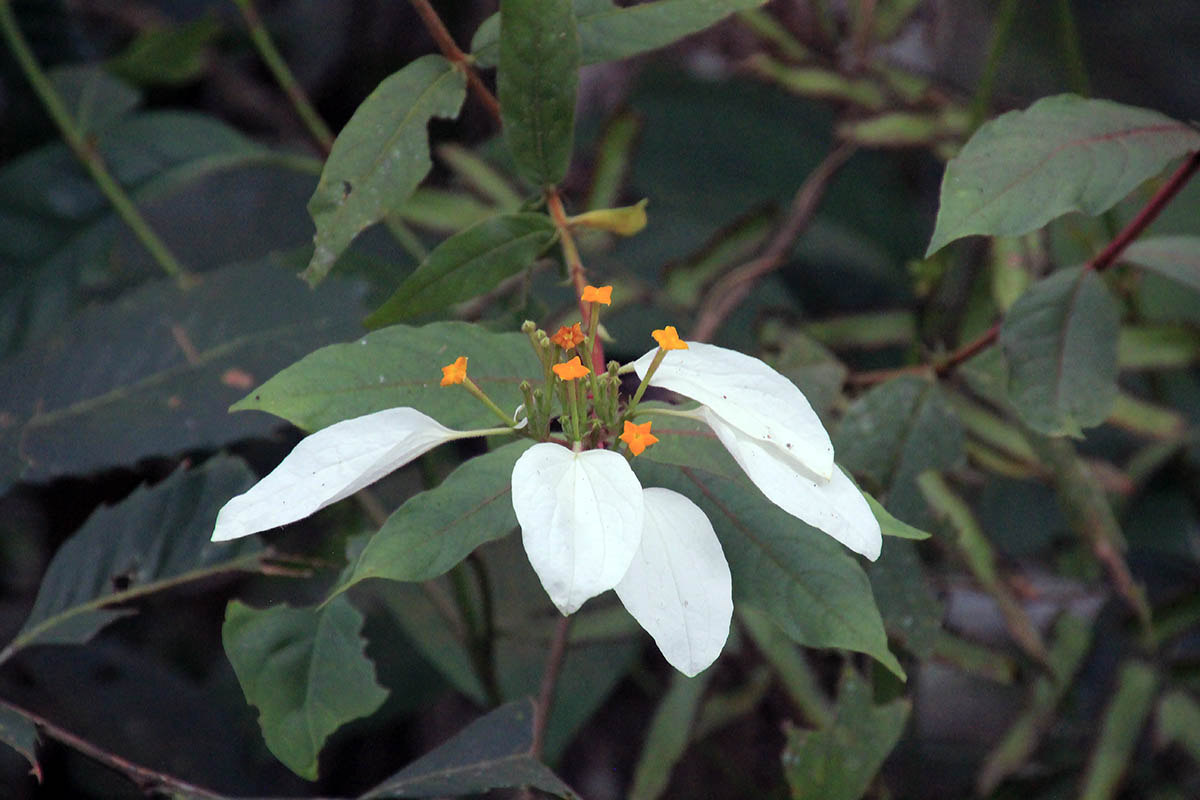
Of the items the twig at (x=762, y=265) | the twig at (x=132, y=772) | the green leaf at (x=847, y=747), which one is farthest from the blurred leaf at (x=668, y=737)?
the twig at (x=132, y=772)

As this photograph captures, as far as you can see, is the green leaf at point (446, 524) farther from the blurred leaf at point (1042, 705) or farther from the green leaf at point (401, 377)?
the blurred leaf at point (1042, 705)

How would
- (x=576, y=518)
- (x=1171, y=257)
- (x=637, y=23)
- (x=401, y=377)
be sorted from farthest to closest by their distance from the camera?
(x=1171, y=257) → (x=637, y=23) → (x=401, y=377) → (x=576, y=518)

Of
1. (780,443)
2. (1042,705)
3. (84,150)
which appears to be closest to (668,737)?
(1042,705)

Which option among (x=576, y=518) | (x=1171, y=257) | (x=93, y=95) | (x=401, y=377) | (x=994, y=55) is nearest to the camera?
(x=576, y=518)

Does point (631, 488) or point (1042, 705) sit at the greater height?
point (631, 488)

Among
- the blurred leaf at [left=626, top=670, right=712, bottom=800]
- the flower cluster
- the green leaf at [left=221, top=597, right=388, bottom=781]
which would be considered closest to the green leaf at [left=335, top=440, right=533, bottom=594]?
the flower cluster

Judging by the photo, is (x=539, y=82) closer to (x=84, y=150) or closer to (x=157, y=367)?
(x=157, y=367)
